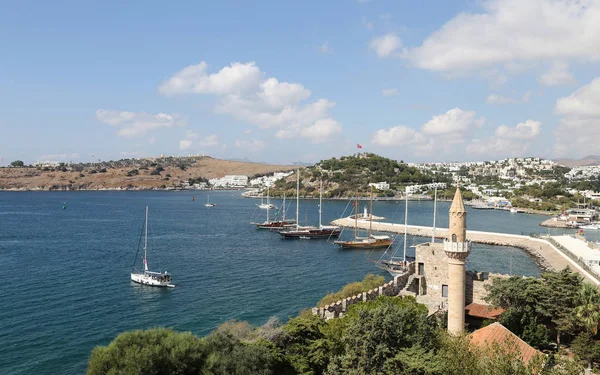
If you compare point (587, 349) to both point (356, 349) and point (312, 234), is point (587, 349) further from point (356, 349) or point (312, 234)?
point (312, 234)

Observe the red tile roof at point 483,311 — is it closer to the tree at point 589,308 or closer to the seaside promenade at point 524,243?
the tree at point 589,308

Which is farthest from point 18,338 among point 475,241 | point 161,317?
point 475,241

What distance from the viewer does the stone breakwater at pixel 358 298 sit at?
19438mm

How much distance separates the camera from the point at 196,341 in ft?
41.5

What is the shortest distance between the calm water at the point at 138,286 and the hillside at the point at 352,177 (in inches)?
3000

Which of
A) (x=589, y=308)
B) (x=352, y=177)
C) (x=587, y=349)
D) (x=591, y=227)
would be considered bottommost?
(x=591, y=227)

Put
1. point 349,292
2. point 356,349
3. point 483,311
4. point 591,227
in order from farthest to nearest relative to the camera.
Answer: point 591,227 → point 349,292 → point 483,311 → point 356,349

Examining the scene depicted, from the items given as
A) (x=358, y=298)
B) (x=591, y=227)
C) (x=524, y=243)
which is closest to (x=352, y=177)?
(x=591, y=227)

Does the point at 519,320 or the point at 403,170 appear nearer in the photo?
the point at 519,320

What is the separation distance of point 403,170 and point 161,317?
504 ft

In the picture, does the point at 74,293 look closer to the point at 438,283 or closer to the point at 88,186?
the point at 438,283

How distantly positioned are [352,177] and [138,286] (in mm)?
123419

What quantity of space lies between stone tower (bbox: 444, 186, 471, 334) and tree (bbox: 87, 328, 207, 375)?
399 inches

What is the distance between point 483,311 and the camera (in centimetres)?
2044
